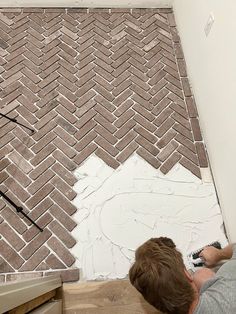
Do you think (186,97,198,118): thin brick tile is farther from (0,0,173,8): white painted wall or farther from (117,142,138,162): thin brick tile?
(0,0,173,8): white painted wall

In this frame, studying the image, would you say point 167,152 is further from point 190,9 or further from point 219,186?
point 190,9

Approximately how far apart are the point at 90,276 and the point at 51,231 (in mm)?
398

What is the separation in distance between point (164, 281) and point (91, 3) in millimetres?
3025

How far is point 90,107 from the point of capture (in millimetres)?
2979

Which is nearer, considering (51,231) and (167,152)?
(51,231)

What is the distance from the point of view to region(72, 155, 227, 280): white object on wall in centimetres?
234

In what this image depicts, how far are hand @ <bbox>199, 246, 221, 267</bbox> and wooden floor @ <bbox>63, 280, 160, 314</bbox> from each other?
16.4 inches

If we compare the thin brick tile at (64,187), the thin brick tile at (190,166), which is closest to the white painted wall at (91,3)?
the thin brick tile at (190,166)

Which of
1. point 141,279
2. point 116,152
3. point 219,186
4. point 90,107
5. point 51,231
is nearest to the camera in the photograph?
point 141,279

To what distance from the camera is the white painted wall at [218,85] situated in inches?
90.8

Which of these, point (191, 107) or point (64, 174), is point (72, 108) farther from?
point (191, 107)

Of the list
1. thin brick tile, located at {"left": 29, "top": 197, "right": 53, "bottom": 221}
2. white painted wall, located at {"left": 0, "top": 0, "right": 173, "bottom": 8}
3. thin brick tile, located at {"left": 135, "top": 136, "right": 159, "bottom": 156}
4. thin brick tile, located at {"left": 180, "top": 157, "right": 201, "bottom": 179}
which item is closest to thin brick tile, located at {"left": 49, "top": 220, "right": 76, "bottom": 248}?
thin brick tile, located at {"left": 29, "top": 197, "right": 53, "bottom": 221}

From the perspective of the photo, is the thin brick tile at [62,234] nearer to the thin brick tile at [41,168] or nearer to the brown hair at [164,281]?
A: the thin brick tile at [41,168]

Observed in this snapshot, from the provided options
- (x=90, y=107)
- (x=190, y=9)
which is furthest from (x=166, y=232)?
(x=190, y=9)
